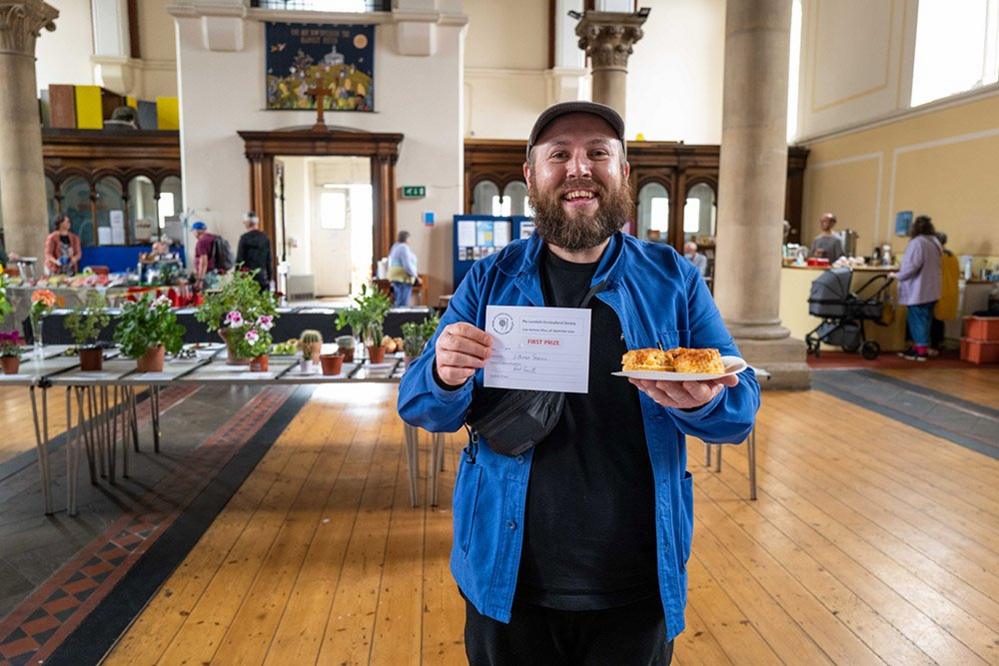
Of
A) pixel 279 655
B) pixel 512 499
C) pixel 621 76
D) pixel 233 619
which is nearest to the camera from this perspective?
pixel 512 499

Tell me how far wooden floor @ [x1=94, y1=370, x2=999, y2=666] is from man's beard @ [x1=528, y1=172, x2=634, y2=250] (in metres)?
1.96

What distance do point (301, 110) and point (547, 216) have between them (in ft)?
37.7

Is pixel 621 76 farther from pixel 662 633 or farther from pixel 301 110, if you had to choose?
pixel 662 633

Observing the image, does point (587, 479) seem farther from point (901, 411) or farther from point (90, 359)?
point (901, 411)

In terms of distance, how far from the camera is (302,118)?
1216 centimetres

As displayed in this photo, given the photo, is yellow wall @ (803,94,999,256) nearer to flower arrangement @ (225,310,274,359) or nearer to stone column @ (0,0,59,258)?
flower arrangement @ (225,310,274,359)

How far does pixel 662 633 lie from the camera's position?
164 centimetres

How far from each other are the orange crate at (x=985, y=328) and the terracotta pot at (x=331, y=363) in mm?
8809

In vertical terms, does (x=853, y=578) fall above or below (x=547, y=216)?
below

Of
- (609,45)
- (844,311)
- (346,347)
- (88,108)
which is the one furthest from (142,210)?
(844,311)

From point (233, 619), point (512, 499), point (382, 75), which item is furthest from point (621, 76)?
point (512, 499)

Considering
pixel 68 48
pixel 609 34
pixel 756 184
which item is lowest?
pixel 756 184

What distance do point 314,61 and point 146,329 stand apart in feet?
28.4

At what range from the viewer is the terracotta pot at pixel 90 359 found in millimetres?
4652
